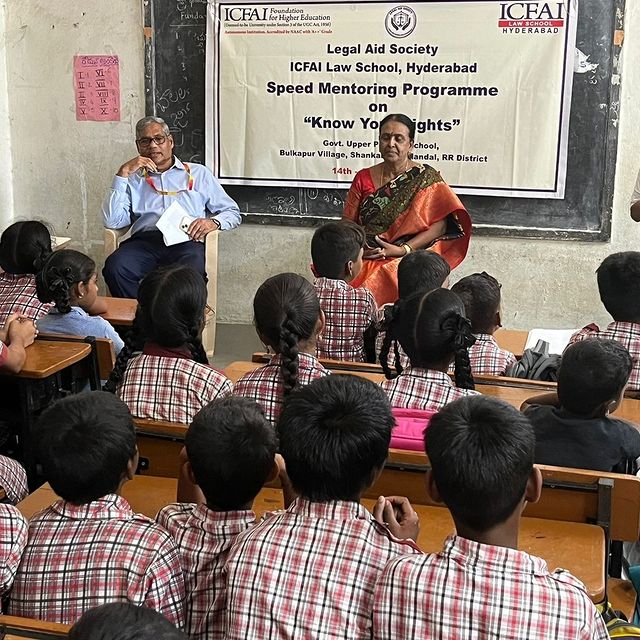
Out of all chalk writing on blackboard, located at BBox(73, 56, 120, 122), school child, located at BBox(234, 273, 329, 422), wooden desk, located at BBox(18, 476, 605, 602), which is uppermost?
chalk writing on blackboard, located at BBox(73, 56, 120, 122)

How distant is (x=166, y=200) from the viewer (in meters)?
5.00

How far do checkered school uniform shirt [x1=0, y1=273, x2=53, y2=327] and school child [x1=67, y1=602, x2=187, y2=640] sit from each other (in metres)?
2.48

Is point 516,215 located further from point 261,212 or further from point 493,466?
point 493,466

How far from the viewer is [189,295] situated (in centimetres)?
247

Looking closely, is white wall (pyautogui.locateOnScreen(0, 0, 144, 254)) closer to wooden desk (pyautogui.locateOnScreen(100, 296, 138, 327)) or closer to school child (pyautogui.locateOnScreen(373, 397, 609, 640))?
wooden desk (pyautogui.locateOnScreen(100, 296, 138, 327))

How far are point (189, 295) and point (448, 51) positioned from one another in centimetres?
297

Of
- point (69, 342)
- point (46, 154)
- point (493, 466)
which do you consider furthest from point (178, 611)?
point (46, 154)

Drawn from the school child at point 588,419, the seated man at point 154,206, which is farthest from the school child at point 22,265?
the school child at point 588,419

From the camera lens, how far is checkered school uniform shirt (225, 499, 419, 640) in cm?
140

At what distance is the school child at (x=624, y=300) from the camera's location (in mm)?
2753

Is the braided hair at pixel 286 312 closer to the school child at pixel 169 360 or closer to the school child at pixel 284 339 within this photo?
the school child at pixel 284 339

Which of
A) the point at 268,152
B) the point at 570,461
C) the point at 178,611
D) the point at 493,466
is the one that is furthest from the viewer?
the point at 268,152

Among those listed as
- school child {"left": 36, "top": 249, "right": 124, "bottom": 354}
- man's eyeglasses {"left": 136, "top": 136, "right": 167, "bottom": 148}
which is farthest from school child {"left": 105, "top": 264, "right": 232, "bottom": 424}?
man's eyeglasses {"left": 136, "top": 136, "right": 167, "bottom": 148}

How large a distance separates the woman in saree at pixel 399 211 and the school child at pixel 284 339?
188 centimetres
